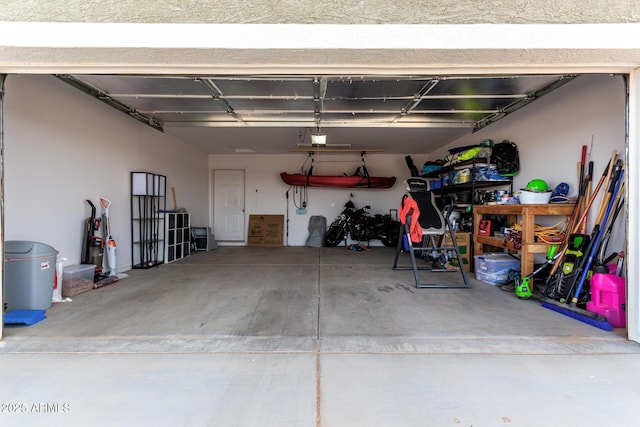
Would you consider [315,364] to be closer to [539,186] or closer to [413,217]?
[413,217]

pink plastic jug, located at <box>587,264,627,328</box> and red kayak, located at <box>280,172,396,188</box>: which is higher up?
red kayak, located at <box>280,172,396,188</box>

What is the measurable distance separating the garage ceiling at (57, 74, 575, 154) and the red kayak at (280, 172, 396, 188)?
5.39ft

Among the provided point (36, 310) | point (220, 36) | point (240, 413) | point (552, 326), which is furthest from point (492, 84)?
point (36, 310)

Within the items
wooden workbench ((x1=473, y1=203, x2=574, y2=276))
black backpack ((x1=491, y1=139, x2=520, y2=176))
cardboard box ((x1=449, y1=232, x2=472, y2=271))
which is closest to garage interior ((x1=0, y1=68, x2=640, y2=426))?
wooden workbench ((x1=473, y1=203, x2=574, y2=276))

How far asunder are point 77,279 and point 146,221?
166 cm

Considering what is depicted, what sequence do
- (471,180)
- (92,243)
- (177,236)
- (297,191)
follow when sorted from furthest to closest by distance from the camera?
(297,191)
(177,236)
(471,180)
(92,243)

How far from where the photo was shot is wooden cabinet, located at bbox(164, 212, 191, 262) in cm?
499

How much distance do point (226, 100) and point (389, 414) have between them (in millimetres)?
3653

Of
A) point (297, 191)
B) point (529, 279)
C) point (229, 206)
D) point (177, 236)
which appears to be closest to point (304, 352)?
point (529, 279)

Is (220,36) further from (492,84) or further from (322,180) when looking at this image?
(322,180)

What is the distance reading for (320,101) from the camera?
3523 mm

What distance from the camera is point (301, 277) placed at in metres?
3.84

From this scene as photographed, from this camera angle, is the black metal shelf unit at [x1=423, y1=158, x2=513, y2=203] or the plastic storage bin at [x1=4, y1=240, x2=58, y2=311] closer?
the plastic storage bin at [x1=4, y1=240, x2=58, y2=311]

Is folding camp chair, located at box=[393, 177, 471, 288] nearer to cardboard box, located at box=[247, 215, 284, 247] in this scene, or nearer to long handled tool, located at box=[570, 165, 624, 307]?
long handled tool, located at box=[570, 165, 624, 307]
